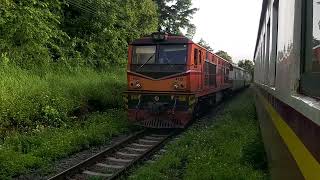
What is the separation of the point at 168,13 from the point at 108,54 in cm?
2149

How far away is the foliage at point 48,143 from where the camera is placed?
8664mm

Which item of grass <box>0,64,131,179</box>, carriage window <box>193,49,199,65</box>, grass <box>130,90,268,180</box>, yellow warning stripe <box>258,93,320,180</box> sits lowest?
grass <box>130,90,268,180</box>

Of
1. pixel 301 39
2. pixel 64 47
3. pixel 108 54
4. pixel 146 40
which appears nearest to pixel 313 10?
pixel 301 39

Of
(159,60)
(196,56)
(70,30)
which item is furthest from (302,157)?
(70,30)

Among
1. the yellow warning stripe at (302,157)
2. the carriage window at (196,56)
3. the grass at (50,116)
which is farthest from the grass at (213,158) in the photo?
the yellow warning stripe at (302,157)

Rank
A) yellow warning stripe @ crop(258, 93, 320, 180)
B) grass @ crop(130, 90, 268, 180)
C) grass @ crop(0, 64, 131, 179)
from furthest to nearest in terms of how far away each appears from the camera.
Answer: grass @ crop(0, 64, 131, 179)
grass @ crop(130, 90, 268, 180)
yellow warning stripe @ crop(258, 93, 320, 180)

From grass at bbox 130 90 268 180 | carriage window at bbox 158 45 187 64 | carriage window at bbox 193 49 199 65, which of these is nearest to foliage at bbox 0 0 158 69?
carriage window at bbox 158 45 187 64

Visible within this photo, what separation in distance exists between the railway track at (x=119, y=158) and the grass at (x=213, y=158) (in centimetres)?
43

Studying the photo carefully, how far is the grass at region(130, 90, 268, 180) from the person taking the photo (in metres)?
8.10

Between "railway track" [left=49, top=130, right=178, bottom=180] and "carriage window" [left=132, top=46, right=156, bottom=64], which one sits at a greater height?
"carriage window" [left=132, top=46, right=156, bottom=64]

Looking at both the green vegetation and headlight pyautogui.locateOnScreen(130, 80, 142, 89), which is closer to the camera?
headlight pyautogui.locateOnScreen(130, 80, 142, 89)

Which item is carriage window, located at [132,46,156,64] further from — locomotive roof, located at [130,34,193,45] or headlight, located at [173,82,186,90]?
headlight, located at [173,82,186,90]

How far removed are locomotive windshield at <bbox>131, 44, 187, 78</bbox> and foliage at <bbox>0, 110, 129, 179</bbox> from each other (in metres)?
1.95

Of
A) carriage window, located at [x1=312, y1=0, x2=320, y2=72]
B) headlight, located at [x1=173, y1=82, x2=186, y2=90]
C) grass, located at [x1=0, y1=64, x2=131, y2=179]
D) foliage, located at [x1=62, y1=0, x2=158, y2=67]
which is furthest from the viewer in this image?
foliage, located at [x1=62, y1=0, x2=158, y2=67]
